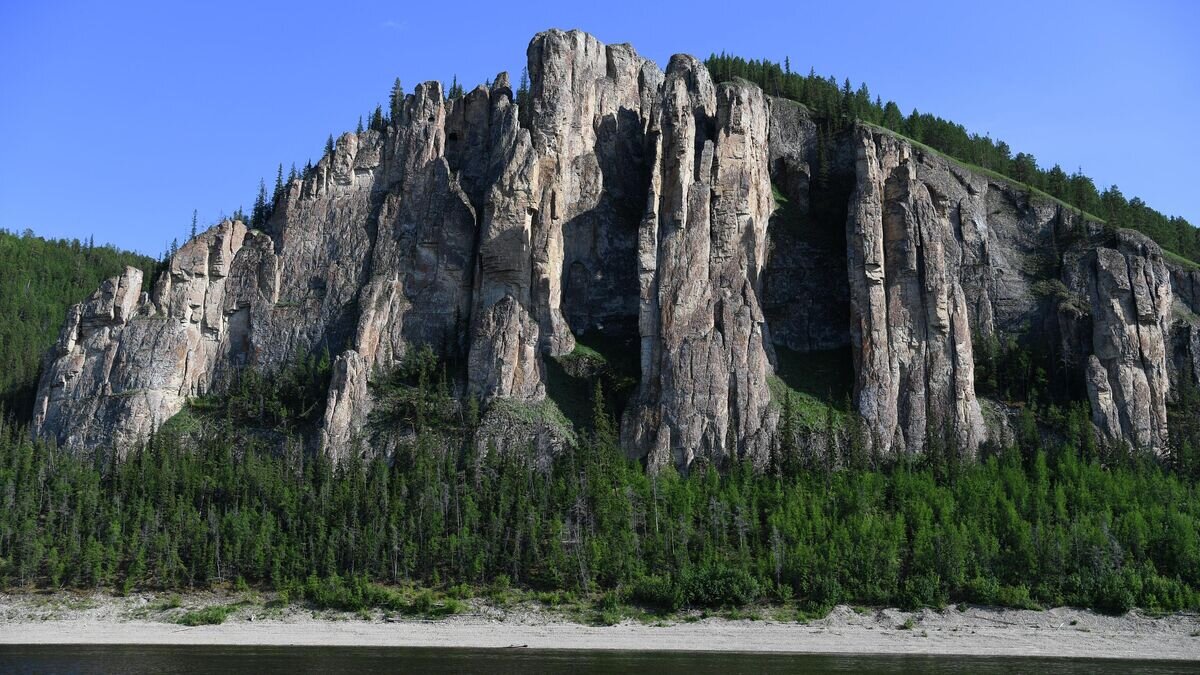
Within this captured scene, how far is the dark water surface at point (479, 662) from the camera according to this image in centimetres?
6831

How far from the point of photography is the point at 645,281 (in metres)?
126

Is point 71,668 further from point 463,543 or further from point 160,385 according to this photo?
point 160,385

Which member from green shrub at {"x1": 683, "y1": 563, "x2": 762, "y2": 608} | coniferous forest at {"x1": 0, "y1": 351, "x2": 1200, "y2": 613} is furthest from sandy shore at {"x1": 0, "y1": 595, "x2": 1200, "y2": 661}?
green shrub at {"x1": 683, "y1": 563, "x2": 762, "y2": 608}

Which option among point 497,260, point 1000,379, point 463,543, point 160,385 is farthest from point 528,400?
point 1000,379

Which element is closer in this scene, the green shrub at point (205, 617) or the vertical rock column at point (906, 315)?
the green shrub at point (205, 617)

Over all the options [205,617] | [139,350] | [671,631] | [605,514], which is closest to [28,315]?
[139,350]

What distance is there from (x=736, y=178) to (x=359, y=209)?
4372 centimetres

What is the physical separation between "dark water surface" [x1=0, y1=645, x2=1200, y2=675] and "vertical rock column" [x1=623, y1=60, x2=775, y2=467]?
38.7 m

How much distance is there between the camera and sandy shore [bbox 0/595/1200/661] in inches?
3157

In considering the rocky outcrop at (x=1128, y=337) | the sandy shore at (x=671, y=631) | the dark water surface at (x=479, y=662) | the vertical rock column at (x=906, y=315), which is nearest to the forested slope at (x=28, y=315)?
the sandy shore at (x=671, y=631)

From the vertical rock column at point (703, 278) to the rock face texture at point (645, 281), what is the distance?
29cm

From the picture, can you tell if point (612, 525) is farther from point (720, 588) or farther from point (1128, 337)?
point (1128, 337)

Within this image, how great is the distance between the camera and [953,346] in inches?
4808

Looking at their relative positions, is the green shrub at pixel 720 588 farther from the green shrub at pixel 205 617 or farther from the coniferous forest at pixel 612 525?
the green shrub at pixel 205 617
